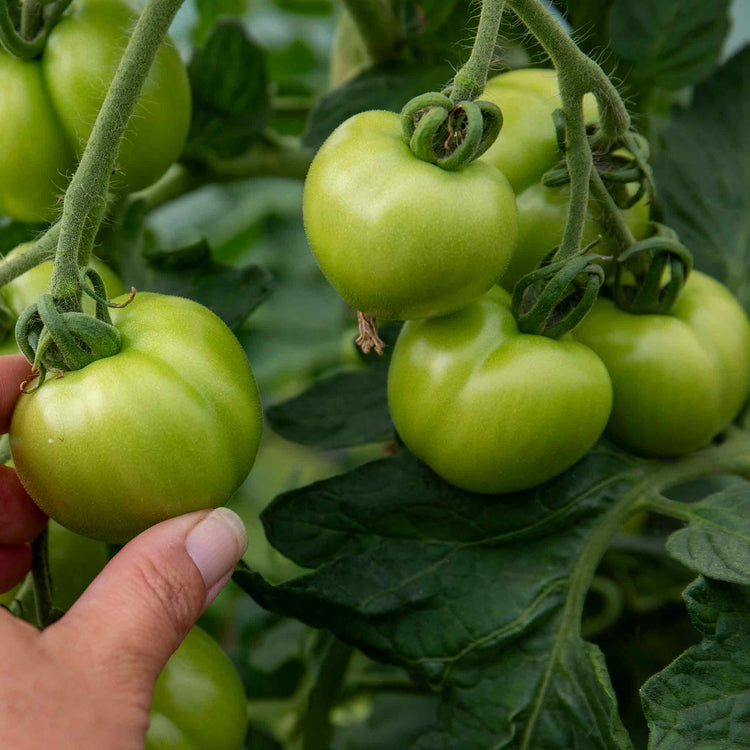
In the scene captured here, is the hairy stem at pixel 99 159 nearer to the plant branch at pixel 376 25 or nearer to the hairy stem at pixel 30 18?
the hairy stem at pixel 30 18

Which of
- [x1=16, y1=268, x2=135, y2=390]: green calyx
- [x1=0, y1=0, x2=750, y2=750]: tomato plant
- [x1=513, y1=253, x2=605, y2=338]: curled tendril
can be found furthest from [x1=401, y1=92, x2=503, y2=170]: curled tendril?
[x1=16, y1=268, x2=135, y2=390]: green calyx

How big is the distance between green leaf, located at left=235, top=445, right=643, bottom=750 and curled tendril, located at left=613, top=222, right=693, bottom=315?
0.55ft

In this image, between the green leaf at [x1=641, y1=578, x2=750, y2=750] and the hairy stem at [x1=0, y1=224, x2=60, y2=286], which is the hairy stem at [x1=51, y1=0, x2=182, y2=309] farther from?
the green leaf at [x1=641, y1=578, x2=750, y2=750]

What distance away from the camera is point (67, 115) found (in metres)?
0.72

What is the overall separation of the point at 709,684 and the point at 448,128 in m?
0.42

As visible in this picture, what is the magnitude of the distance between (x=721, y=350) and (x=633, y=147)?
0.19 metres

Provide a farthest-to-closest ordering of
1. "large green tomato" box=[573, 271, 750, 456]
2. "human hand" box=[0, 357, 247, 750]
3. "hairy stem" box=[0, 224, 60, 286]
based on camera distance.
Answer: "large green tomato" box=[573, 271, 750, 456]
"hairy stem" box=[0, 224, 60, 286]
"human hand" box=[0, 357, 247, 750]

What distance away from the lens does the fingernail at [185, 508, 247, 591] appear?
577 millimetres

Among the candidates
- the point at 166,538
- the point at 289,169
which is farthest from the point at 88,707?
the point at 289,169

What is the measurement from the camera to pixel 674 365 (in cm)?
71

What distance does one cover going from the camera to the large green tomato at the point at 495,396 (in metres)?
0.64

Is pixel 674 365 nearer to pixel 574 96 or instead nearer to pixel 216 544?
pixel 574 96

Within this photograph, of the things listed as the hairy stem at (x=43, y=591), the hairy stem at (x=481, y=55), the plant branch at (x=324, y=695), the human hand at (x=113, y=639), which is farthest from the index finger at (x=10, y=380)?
the plant branch at (x=324, y=695)

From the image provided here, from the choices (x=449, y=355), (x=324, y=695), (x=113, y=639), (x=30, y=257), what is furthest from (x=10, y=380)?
(x=324, y=695)
